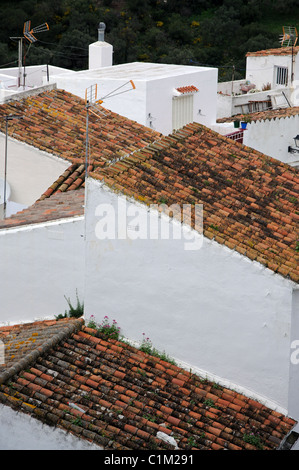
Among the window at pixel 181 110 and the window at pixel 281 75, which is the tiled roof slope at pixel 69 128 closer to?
the window at pixel 181 110

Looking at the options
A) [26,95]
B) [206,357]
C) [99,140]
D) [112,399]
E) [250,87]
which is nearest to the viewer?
[112,399]

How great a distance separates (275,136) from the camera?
24281 millimetres

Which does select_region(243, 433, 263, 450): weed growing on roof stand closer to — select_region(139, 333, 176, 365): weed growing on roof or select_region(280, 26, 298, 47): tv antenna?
select_region(139, 333, 176, 365): weed growing on roof

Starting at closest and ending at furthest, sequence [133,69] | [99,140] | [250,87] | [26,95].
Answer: [99,140]
[26,95]
[133,69]
[250,87]

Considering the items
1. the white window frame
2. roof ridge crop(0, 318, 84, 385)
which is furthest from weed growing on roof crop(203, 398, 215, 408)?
the white window frame

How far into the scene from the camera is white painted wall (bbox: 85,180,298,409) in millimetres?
12656

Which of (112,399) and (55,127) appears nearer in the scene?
(112,399)

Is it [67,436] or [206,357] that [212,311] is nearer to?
[206,357]

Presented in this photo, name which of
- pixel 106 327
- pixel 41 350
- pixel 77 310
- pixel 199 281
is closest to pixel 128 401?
pixel 41 350

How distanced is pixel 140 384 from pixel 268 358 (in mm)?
1862

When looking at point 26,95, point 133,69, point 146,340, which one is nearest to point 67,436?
point 146,340

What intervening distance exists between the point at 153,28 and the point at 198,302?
45020 millimetres

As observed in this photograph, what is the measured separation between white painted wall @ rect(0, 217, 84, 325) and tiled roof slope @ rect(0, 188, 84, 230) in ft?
1.14
